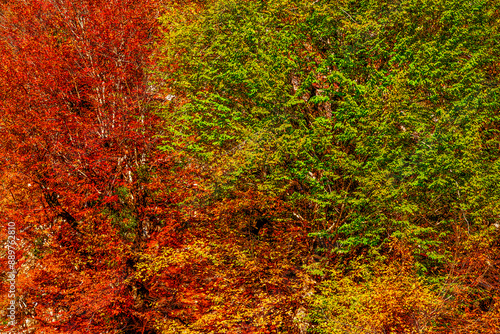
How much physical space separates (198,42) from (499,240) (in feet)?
54.2

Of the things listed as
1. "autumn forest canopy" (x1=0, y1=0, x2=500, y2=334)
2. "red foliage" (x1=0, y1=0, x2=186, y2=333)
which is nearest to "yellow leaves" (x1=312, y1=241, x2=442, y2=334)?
"autumn forest canopy" (x1=0, y1=0, x2=500, y2=334)

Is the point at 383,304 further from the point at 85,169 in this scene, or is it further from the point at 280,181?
the point at 85,169

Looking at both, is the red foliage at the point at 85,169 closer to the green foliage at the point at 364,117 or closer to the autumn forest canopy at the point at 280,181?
the autumn forest canopy at the point at 280,181

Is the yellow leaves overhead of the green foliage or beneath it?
beneath

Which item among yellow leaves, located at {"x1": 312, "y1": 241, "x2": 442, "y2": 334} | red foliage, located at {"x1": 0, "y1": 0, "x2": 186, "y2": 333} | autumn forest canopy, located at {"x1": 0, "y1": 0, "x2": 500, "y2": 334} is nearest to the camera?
yellow leaves, located at {"x1": 312, "y1": 241, "x2": 442, "y2": 334}

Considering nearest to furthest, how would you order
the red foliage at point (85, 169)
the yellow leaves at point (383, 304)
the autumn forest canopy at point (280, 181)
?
the yellow leaves at point (383, 304) → the autumn forest canopy at point (280, 181) → the red foliage at point (85, 169)

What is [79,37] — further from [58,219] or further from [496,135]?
[496,135]

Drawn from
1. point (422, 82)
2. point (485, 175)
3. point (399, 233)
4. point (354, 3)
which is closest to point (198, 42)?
point (354, 3)

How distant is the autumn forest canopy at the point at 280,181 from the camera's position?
53.1 feet

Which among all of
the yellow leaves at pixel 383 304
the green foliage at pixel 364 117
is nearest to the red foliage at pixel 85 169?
the green foliage at pixel 364 117

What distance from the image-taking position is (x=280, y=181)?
19.2m

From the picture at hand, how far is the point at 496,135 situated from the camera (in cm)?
1953

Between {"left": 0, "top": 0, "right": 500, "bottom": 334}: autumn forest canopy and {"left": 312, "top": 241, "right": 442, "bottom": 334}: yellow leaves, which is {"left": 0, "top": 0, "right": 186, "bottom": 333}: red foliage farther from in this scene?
{"left": 312, "top": 241, "right": 442, "bottom": 334}: yellow leaves

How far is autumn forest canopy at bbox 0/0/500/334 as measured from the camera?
1619cm
